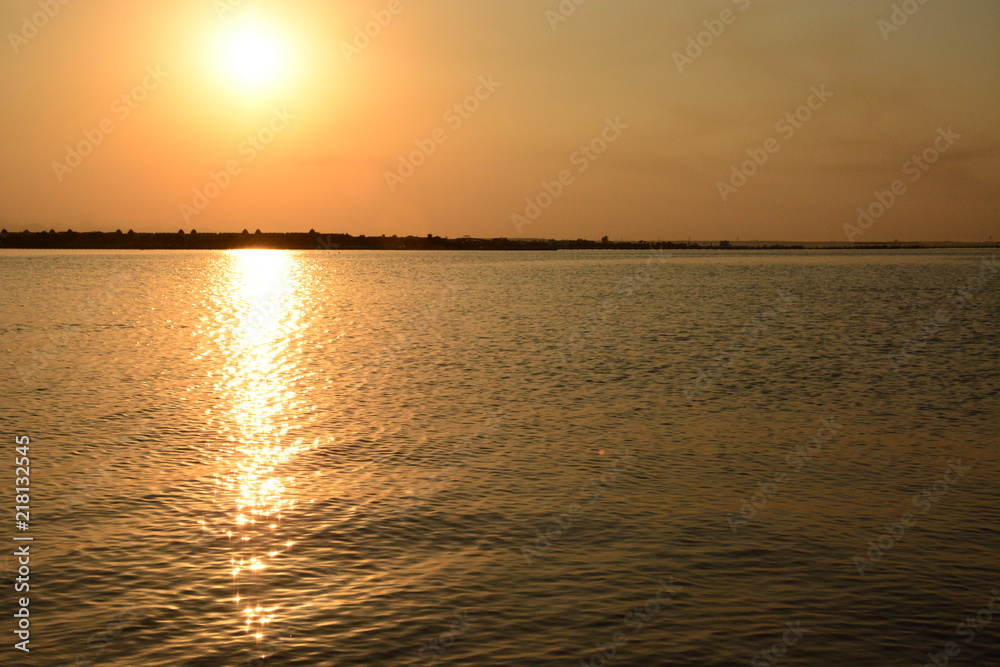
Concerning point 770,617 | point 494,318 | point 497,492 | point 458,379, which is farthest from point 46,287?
point 770,617

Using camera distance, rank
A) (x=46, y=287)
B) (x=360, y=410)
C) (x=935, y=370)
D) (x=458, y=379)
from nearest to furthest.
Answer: (x=360, y=410)
(x=458, y=379)
(x=935, y=370)
(x=46, y=287)

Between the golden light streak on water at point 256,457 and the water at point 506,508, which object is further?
the golden light streak on water at point 256,457

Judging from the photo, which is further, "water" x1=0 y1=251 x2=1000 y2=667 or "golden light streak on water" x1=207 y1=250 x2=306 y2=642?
"golden light streak on water" x1=207 y1=250 x2=306 y2=642

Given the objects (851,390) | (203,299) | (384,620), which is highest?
(203,299)

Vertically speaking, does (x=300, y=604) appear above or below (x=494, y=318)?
below

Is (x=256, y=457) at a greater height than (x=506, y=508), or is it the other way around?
(x=256, y=457)

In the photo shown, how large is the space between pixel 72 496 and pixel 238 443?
20.5 ft

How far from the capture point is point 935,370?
140ft

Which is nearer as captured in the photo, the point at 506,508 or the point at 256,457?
the point at 506,508

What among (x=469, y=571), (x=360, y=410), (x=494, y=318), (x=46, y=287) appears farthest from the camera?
(x=46, y=287)

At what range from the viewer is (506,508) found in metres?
19.5

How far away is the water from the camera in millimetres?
13133

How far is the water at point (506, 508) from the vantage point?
1313 cm

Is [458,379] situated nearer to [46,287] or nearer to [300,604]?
[300,604]
